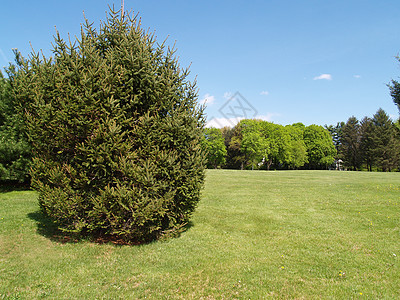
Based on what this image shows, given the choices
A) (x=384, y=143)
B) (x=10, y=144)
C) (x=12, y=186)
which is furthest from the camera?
(x=384, y=143)

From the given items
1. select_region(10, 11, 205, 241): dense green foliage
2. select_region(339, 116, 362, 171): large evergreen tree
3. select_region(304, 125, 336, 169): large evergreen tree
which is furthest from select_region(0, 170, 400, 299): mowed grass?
select_region(339, 116, 362, 171): large evergreen tree

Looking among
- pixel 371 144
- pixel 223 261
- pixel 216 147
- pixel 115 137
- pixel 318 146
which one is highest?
pixel 371 144

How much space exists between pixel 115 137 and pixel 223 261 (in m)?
4.20

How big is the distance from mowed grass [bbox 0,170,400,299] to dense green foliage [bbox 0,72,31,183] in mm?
3722

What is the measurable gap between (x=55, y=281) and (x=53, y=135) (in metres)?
3.77

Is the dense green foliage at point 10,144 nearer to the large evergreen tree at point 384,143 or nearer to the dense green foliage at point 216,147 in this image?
the dense green foliage at point 216,147

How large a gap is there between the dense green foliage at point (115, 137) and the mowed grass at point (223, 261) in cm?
92

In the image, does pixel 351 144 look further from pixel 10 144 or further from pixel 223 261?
pixel 10 144

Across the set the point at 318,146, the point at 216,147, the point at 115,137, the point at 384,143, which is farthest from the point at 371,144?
the point at 115,137

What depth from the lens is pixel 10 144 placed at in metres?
12.6

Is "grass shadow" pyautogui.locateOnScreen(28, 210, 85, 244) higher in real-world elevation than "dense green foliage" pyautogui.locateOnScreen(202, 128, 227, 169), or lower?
lower

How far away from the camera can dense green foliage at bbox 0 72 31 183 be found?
12773 mm

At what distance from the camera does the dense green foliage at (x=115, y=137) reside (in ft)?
21.2

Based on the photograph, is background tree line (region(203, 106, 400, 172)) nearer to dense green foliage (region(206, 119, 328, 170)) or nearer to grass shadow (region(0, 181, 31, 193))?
dense green foliage (region(206, 119, 328, 170))
